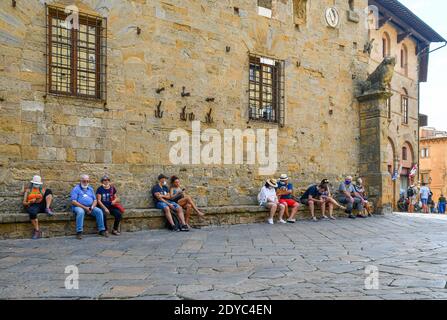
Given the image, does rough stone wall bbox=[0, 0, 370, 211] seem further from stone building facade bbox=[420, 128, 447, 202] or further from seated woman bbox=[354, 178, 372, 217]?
stone building facade bbox=[420, 128, 447, 202]

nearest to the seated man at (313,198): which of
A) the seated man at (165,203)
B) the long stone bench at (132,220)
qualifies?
the long stone bench at (132,220)

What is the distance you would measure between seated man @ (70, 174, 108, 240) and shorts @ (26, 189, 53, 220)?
43cm

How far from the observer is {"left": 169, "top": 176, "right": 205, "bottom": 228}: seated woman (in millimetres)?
9555

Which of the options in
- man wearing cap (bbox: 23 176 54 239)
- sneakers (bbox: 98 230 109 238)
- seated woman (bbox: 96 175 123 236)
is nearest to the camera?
man wearing cap (bbox: 23 176 54 239)

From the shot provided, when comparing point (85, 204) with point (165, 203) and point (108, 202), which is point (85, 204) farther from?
point (165, 203)

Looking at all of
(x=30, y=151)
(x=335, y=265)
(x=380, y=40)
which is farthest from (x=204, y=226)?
(x=380, y=40)

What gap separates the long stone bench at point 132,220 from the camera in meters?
7.60

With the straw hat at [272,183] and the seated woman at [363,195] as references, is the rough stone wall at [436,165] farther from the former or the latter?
the straw hat at [272,183]

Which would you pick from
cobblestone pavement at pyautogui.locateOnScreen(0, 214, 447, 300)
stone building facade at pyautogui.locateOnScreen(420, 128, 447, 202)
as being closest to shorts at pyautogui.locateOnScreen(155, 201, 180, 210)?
cobblestone pavement at pyautogui.locateOnScreen(0, 214, 447, 300)

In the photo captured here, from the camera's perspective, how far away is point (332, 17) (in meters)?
13.8

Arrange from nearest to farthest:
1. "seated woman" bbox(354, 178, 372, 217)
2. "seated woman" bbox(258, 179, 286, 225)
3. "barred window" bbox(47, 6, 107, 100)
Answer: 1. "barred window" bbox(47, 6, 107, 100)
2. "seated woman" bbox(258, 179, 286, 225)
3. "seated woman" bbox(354, 178, 372, 217)

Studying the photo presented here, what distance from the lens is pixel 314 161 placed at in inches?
515

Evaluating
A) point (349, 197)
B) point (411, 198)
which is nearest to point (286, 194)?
point (349, 197)

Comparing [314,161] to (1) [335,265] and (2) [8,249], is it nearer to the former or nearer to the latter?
(1) [335,265]
